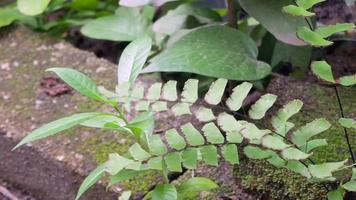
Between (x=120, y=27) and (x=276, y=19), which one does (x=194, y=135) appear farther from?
(x=120, y=27)

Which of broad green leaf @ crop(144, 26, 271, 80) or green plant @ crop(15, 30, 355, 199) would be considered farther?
broad green leaf @ crop(144, 26, 271, 80)

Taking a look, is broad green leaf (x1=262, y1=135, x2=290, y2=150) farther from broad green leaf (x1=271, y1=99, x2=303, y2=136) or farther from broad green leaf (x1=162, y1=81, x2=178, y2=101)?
broad green leaf (x1=162, y1=81, x2=178, y2=101)

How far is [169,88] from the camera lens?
3.43 feet

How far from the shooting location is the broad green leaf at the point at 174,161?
0.98m

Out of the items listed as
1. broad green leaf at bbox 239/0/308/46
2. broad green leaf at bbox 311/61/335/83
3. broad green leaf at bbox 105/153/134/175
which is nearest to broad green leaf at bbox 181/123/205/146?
broad green leaf at bbox 105/153/134/175

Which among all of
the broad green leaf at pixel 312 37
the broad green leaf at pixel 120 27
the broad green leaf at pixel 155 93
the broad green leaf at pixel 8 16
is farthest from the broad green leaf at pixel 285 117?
the broad green leaf at pixel 8 16

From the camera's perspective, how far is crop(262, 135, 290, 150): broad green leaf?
3.10 feet

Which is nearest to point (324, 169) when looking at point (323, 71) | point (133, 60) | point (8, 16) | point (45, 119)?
point (323, 71)

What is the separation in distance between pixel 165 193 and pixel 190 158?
8cm

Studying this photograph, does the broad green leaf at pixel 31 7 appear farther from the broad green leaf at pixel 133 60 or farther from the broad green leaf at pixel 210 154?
the broad green leaf at pixel 210 154

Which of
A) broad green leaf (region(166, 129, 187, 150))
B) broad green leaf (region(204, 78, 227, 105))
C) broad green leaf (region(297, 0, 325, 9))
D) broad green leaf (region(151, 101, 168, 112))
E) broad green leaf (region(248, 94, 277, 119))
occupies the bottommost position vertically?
broad green leaf (region(166, 129, 187, 150))

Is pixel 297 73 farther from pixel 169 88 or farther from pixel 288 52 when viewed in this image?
pixel 169 88

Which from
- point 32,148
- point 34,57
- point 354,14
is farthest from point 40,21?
point 354,14

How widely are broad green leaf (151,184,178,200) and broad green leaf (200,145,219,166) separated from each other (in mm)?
84
